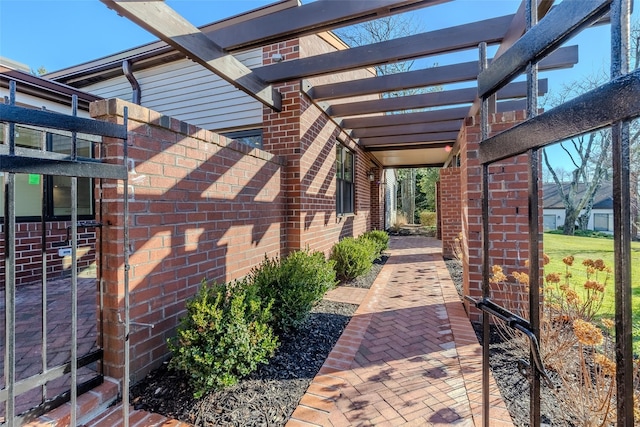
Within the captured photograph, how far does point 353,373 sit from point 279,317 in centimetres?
89

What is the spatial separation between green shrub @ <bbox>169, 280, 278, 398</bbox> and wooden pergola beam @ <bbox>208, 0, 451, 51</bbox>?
8.04ft

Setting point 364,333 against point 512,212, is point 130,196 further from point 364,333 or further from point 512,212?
point 512,212

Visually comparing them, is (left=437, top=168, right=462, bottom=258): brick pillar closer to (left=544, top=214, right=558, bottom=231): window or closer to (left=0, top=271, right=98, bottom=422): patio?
(left=0, top=271, right=98, bottom=422): patio

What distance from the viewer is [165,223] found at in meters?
2.50

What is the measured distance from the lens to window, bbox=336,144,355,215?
268 inches

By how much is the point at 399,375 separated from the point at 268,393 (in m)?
1.04

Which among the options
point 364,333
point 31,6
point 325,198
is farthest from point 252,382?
point 31,6

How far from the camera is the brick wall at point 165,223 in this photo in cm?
213

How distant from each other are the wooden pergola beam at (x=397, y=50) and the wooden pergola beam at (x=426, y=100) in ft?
4.84

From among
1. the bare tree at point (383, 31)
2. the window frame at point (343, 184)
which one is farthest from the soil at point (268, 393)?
the bare tree at point (383, 31)

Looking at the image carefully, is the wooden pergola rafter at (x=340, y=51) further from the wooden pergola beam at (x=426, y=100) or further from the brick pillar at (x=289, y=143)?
the brick pillar at (x=289, y=143)

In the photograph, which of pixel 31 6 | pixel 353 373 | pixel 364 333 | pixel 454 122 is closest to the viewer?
pixel 353 373

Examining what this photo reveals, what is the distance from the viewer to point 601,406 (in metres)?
1.53

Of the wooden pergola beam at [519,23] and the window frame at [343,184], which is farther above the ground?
the wooden pergola beam at [519,23]
